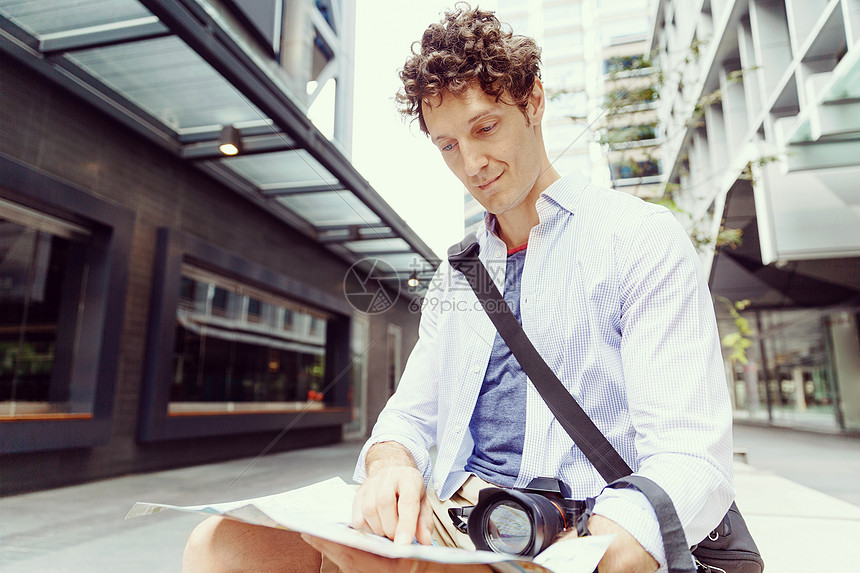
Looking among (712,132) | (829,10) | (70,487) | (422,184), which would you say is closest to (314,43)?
(422,184)

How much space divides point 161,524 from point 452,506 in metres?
2.74

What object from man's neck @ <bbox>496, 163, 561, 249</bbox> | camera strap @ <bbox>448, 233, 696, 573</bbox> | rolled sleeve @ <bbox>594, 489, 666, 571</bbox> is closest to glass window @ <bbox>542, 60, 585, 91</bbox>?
man's neck @ <bbox>496, 163, 561, 249</bbox>

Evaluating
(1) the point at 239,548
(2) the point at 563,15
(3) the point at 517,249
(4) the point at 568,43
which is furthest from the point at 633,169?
(1) the point at 239,548

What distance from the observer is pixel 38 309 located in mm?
4180

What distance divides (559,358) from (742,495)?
9.91 ft

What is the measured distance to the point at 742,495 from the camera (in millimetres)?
3201

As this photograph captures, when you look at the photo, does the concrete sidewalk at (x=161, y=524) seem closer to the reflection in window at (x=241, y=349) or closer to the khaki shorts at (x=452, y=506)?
the khaki shorts at (x=452, y=506)

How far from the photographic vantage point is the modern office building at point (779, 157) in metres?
4.99

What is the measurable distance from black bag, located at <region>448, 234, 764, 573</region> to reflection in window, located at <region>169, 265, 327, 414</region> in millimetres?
4079

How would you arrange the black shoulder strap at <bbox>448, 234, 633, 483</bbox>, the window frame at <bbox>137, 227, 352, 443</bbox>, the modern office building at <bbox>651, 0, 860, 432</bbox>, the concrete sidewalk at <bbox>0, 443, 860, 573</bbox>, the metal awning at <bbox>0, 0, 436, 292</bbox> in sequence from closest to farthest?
the black shoulder strap at <bbox>448, 234, 633, 483</bbox>
the concrete sidewalk at <bbox>0, 443, 860, 573</bbox>
the metal awning at <bbox>0, 0, 436, 292</bbox>
the window frame at <bbox>137, 227, 352, 443</bbox>
the modern office building at <bbox>651, 0, 860, 432</bbox>

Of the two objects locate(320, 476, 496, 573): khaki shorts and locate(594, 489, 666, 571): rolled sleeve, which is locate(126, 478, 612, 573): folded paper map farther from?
locate(320, 476, 496, 573): khaki shorts

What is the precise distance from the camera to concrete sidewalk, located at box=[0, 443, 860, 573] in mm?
1864

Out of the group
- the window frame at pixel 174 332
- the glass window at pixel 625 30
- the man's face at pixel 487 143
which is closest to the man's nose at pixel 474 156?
the man's face at pixel 487 143

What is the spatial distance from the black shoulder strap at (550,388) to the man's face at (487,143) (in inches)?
6.4
